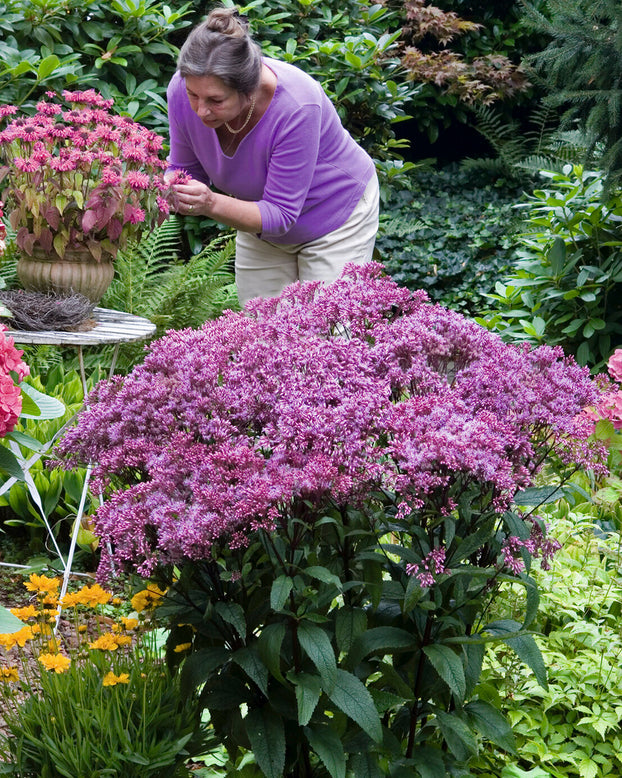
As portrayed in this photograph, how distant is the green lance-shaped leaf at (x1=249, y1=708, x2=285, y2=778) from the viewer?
70.3 inches

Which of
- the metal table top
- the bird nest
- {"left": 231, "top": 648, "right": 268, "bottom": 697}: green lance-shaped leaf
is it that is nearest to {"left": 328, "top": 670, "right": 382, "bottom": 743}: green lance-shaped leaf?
{"left": 231, "top": 648, "right": 268, "bottom": 697}: green lance-shaped leaf

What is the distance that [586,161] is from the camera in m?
4.96

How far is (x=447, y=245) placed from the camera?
25.4ft

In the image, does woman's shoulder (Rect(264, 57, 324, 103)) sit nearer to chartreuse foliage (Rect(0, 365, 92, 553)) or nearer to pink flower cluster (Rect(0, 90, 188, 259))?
pink flower cluster (Rect(0, 90, 188, 259))

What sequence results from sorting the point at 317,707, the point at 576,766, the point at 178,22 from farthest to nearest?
the point at 178,22, the point at 576,766, the point at 317,707

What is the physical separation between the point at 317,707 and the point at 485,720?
15.3 inches

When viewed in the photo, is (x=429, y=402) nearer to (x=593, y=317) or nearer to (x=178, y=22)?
(x=593, y=317)

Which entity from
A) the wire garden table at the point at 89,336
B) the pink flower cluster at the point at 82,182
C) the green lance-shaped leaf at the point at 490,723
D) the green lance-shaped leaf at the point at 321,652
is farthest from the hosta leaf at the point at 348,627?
the pink flower cluster at the point at 82,182

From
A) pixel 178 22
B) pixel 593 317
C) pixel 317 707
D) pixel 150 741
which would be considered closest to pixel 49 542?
pixel 150 741

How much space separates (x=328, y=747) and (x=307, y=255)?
7.64 ft

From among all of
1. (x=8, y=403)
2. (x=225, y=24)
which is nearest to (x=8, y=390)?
(x=8, y=403)

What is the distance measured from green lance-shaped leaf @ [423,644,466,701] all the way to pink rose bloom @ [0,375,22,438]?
1.05 metres

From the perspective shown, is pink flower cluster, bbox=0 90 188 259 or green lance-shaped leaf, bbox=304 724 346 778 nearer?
green lance-shaped leaf, bbox=304 724 346 778

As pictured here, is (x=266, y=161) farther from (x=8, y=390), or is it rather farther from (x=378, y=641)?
(x=378, y=641)
